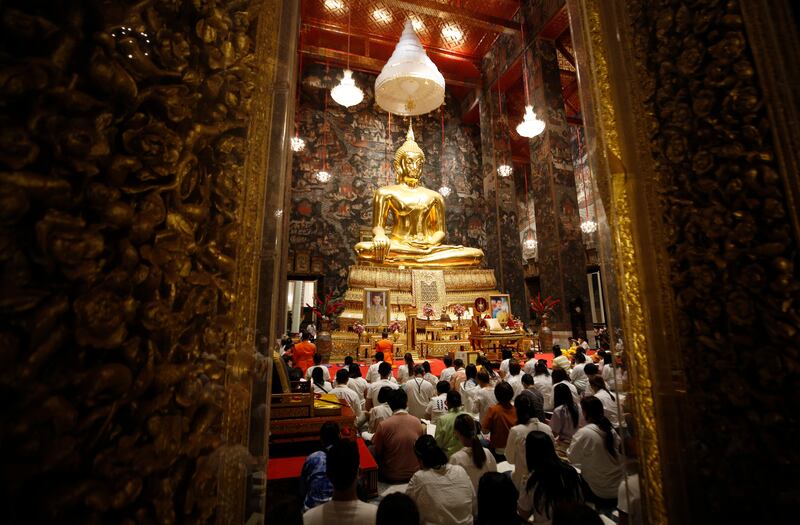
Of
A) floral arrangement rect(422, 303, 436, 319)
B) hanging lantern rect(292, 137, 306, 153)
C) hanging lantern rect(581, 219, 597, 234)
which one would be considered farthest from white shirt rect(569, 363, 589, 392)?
hanging lantern rect(581, 219, 597, 234)

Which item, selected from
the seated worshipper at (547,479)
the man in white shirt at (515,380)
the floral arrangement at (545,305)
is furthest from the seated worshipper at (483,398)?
the floral arrangement at (545,305)

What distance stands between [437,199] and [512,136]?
6.93 meters

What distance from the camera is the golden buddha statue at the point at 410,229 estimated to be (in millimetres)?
9055

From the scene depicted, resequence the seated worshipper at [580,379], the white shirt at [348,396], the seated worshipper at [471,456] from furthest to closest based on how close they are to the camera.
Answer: the seated worshipper at [580,379], the white shirt at [348,396], the seated worshipper at [471,456]

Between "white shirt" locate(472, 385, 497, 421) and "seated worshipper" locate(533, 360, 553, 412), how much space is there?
720mm

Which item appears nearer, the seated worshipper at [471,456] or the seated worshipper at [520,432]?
the seated worshipper at [471,456]

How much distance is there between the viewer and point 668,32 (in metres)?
1.29

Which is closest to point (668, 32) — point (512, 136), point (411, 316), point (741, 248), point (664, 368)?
point (741, 248)

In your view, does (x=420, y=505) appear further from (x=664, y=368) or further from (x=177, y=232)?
(x=177, y=232)

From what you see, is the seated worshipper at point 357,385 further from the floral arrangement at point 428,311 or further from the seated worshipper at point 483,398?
the floral arrangement at point 428,311

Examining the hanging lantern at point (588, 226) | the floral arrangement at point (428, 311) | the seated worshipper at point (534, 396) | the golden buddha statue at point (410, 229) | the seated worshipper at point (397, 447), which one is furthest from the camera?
the hanging lantern at point (588, 226)

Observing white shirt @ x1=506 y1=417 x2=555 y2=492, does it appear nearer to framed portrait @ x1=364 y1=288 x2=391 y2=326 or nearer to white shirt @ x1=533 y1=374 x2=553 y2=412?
white shirt @ x1=533 y1=374 x2=553 y2=412

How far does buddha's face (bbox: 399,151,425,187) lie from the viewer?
1047 centimetres

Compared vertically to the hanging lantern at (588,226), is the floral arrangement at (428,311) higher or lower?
lower
